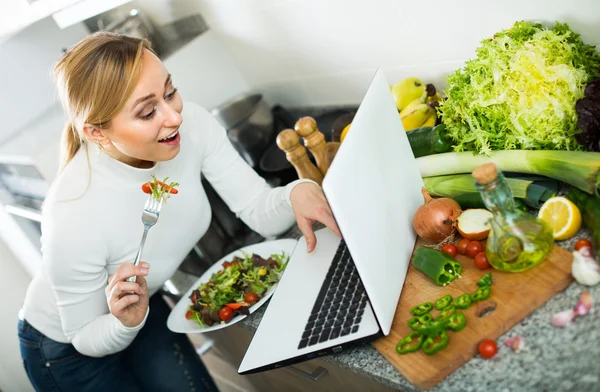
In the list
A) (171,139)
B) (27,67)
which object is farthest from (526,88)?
(27,67)

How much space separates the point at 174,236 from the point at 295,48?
777 mm

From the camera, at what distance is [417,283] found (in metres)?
1.03

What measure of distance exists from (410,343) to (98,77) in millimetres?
817

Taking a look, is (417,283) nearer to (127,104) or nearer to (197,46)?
(127,104)

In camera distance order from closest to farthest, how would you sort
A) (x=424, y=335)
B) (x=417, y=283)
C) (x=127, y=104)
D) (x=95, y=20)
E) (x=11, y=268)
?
(x=424, y=335) → (x=417, y=283) → (x=127, y=104) → (x=95, y=20) → (x=11, y=268)

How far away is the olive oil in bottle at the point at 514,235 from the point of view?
888mm

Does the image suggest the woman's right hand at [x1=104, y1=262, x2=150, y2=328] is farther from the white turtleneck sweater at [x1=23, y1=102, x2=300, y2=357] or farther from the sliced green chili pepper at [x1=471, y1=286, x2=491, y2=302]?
the sliced green chili pepper at [x1=471, y1=286, x2=491, y2=302]

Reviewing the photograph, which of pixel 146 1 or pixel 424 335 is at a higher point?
pixel 146 1

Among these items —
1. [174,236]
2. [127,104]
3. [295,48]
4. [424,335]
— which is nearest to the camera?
[424,335]

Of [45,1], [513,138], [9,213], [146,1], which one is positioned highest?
[45,1]

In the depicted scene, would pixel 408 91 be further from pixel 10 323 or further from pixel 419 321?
pixel 10 323

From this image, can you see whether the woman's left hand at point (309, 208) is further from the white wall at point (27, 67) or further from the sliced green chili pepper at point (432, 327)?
the white wall at point (27, 67)

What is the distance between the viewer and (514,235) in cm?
90

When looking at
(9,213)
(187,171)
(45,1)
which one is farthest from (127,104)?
(9,213)
